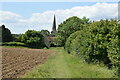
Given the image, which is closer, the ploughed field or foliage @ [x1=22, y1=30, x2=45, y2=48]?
the ploughed field

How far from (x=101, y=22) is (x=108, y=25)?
A: 0.69m

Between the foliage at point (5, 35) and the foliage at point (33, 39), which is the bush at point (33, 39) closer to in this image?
the foliage at point (33, 39)

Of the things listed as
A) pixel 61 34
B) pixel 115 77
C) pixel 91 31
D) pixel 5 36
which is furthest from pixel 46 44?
pixel 115 77

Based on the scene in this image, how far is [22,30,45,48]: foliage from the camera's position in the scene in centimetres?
5483

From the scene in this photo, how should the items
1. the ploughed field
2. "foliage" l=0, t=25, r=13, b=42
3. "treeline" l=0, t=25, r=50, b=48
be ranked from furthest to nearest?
"foliage" l=0, t=25, r=13, b=42
"treeline" l=0, t=25, r=50, b=48
the ploughed field

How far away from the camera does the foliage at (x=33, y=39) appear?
5483 centimetres

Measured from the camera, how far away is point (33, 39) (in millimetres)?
54625

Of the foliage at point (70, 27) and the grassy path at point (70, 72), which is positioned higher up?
the foliage at point (70, 27)

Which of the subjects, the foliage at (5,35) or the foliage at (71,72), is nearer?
the foliage at (71,72)

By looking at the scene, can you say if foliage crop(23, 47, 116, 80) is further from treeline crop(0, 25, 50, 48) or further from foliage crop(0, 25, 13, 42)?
foliage crop(0, 25, 13, 42)

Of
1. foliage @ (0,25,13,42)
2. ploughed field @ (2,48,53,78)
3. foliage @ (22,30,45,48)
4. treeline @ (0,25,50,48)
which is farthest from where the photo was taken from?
foliage @ (0,25,13,42)

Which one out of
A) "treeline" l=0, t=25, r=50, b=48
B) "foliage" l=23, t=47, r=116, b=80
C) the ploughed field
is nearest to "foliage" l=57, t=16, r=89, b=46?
"treeline" l=0, t=25, r=50, b=48

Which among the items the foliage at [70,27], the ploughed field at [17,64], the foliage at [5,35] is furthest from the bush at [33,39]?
the ploughed field at [17,64]

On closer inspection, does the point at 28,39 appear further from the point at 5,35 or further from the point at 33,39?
the point at 5,35
